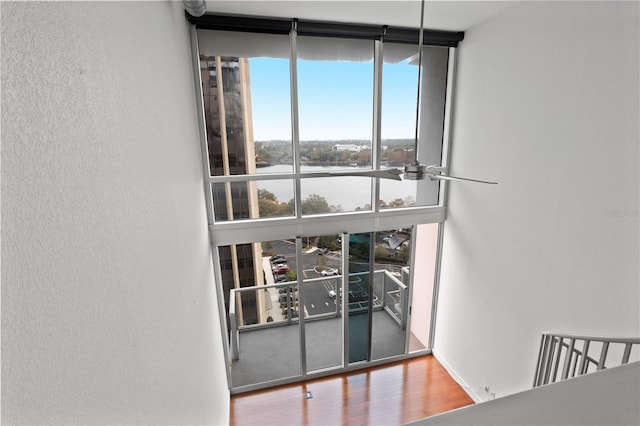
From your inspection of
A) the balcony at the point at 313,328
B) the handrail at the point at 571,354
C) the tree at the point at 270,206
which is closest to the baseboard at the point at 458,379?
the balcony at the point at 313,328

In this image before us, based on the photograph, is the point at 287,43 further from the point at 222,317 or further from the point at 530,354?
the point at 530,354

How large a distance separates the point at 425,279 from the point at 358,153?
8.13 ft

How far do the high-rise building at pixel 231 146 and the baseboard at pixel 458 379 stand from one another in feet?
11.0

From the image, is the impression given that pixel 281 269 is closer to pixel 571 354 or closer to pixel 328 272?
pixel 328 272

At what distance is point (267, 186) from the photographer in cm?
398

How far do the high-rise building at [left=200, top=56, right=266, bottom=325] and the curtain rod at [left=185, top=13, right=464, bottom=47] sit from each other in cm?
36

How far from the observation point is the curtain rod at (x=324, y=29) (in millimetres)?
3316

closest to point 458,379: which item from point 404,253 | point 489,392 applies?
point 489,392

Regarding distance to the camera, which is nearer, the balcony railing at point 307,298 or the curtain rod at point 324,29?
the curtain rod at point 324,29

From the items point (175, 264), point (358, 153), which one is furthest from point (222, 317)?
point (358, 153)

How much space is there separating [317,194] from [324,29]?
2.04 m

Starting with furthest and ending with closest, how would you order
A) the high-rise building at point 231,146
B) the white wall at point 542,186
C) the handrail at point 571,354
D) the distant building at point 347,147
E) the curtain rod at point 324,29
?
the distant building at point 347,147
the high-rise building at point 231,146
the curtain rod at point 324,29
the white wall at point 542,186
the handrail at point 571,354

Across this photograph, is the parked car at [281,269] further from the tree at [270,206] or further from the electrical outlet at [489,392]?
the electrical outlet at [489,392]

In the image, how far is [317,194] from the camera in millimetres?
4168
